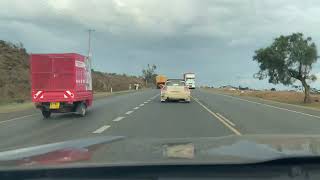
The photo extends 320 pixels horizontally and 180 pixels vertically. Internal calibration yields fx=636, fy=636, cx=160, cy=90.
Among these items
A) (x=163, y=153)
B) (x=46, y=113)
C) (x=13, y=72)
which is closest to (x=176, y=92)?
(x=46, y=113)

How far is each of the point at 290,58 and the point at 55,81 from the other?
129 feet

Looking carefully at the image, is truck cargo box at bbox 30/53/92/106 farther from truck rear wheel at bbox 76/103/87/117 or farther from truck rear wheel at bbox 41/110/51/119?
truck rear wheel at bbox 41/110/51/119

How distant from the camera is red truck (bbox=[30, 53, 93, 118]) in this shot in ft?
86.9

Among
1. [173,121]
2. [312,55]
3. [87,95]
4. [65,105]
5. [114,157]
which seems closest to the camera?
[114,157]

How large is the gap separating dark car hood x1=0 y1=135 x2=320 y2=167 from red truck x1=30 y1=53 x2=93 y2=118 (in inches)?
832

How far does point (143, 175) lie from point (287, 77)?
197 feet

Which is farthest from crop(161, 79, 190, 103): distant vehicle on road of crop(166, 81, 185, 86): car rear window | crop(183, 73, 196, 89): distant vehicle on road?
crop(183, 73, 196, 89): distant vehicle on road

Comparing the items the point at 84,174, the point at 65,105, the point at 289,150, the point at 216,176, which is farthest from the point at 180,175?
the point at 65,105

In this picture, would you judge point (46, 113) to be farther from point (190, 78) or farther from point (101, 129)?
point (190, 78)

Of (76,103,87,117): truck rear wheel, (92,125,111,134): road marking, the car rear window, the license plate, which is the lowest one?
(92,125,111,134): road marking

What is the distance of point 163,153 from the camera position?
183 inches

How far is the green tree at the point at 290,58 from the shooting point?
6100 centimetres

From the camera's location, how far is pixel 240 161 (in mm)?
4086

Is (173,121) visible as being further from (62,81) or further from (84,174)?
(84,174)
